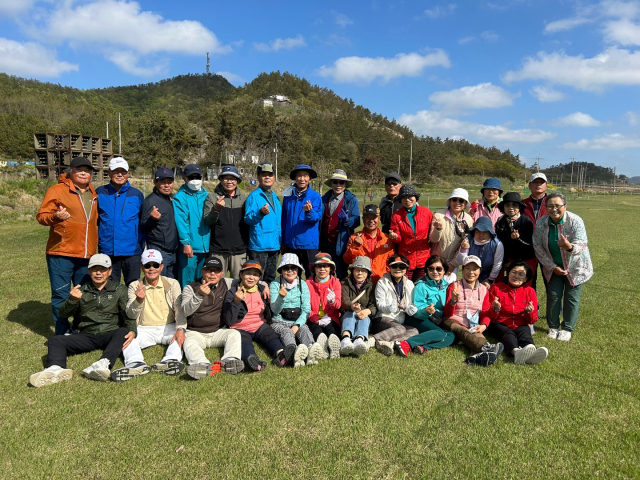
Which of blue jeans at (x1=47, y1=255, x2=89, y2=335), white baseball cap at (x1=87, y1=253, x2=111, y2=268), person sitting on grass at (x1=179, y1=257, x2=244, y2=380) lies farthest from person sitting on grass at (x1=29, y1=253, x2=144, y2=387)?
person sitting on grass at (x1=179, y1=257, x2=244, y2=380)

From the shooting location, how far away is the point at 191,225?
5777 mm

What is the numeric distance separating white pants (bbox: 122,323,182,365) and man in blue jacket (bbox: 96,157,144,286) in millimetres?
801

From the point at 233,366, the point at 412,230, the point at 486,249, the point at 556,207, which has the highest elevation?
the point at 556,207

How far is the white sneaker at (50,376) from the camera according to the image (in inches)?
164

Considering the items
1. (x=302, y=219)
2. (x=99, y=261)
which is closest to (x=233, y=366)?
(x=99, y=261)

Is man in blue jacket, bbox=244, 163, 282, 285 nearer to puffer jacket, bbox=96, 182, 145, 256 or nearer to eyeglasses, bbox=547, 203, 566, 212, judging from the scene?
puffer jacket, bbox=96, 182, 145, 256

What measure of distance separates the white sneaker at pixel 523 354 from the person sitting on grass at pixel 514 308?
338 millimetres

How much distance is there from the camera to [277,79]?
14675 centimetres

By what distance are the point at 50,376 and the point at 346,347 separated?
3.22 m

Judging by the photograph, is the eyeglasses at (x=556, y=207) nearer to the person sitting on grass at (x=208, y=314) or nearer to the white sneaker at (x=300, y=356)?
the white sneaker at (x=300, y=356)

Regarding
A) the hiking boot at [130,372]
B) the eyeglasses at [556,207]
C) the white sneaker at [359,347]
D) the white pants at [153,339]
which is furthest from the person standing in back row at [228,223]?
the eyeglasses at [556,207]

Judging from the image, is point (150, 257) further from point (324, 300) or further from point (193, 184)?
point (324, 300)

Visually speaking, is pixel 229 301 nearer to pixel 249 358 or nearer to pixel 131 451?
pixel 249 358

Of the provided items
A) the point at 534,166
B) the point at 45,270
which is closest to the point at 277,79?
the point at 534,166
